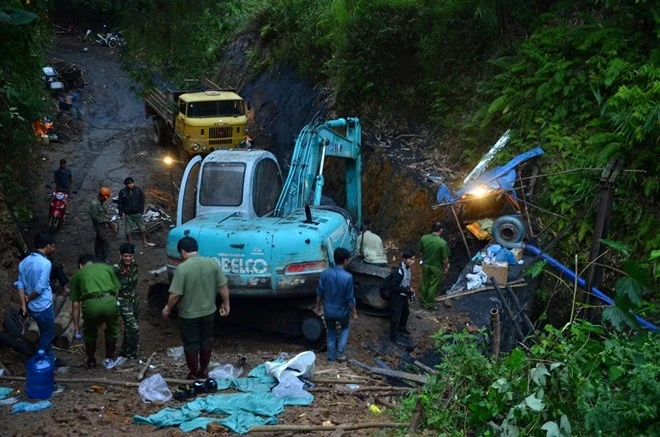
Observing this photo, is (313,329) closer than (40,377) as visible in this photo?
No

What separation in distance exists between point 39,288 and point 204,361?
208 cm

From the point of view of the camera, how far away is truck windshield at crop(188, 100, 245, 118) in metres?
22.2

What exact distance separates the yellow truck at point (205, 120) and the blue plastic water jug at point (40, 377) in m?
13.2

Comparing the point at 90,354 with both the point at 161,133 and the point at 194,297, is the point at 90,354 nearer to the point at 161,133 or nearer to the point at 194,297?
the point at 194,297

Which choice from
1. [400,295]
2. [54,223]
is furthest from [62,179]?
[400,295]

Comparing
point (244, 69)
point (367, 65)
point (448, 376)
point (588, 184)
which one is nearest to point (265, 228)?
point (448, 376)

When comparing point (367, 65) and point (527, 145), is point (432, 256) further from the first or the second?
point (367, 65)

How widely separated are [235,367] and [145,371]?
3.43 ft

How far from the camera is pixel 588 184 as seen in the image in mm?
14164

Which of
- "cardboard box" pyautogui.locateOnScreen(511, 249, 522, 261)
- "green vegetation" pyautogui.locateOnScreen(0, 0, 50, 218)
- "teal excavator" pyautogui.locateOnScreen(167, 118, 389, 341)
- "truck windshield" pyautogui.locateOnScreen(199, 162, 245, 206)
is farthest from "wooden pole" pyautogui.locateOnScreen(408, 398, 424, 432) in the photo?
"green vegetation" pyautogui.locateOnScreen(0, 0, 50, 218)

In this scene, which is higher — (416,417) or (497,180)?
(497,180)

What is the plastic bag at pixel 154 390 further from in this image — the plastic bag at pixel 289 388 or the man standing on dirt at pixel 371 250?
the man standing on dirt at pixel 371 250

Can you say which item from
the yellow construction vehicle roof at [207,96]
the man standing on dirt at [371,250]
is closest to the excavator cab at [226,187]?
the man standing on dirt at [371,250]

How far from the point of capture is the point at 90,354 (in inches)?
381
